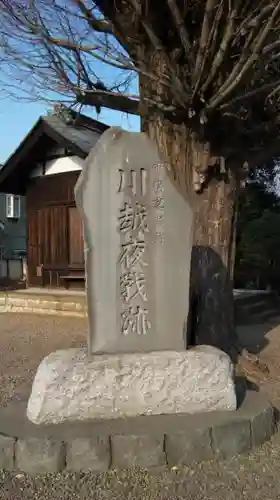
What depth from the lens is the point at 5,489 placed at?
130 inches

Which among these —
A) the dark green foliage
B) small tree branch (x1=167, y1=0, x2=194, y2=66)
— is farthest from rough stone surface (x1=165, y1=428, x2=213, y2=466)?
the dark green foliage

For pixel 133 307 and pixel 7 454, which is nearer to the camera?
pixel 7 454

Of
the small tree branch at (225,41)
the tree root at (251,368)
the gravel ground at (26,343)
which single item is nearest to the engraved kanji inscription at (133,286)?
the gravel ground at (26,343)

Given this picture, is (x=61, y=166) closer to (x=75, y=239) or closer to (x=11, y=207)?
(x=75, y=239)

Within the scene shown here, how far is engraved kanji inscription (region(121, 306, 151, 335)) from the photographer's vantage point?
4168 millimetres

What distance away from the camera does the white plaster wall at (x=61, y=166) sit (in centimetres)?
1387

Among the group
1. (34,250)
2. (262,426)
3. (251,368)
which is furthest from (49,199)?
(262,426)

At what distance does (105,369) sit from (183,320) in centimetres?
77

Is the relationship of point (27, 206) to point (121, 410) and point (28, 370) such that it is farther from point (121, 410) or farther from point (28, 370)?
point (121, 410)

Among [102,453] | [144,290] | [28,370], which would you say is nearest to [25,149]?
[28,370]

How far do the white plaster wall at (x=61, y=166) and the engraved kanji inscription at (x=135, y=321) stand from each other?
9.82 meters

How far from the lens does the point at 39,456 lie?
3498 mm

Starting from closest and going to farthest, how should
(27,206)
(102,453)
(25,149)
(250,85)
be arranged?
(102,453) < (250,85) < (25,149) < (27,206)

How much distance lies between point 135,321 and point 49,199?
10956 mm
